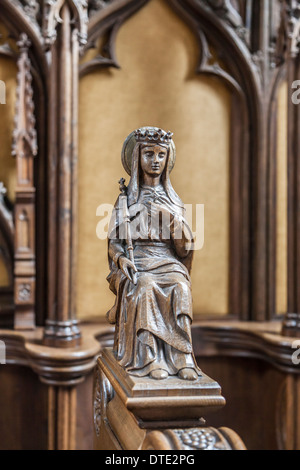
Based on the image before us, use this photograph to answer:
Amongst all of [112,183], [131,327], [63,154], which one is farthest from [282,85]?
[131,327]

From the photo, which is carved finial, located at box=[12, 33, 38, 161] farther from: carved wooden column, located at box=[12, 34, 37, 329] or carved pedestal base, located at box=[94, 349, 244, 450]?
carved pedestal base, located at box=[94, 349, 244, 450]

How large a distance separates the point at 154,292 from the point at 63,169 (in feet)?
6.70

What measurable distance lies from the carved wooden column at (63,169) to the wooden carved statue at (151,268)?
1538mm

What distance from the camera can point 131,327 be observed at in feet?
7.24

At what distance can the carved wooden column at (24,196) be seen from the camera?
430 cm

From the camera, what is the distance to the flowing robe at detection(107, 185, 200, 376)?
2.14 meters

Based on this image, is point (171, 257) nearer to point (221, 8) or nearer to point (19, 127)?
point (19, 127)

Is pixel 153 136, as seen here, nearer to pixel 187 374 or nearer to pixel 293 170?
pixel 187 374

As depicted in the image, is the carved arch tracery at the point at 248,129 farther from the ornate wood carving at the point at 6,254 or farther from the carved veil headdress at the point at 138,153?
the carved veil headdress at the point at 138,153

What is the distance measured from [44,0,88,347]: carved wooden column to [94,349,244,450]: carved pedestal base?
1889 mm

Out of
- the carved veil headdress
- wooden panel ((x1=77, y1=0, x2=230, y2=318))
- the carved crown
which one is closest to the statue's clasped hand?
the carved veil headdress

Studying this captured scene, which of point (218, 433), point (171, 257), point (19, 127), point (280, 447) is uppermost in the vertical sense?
point (19, 127)

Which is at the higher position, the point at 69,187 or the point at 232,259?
the point at 69,187

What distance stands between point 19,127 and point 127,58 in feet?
3.77
